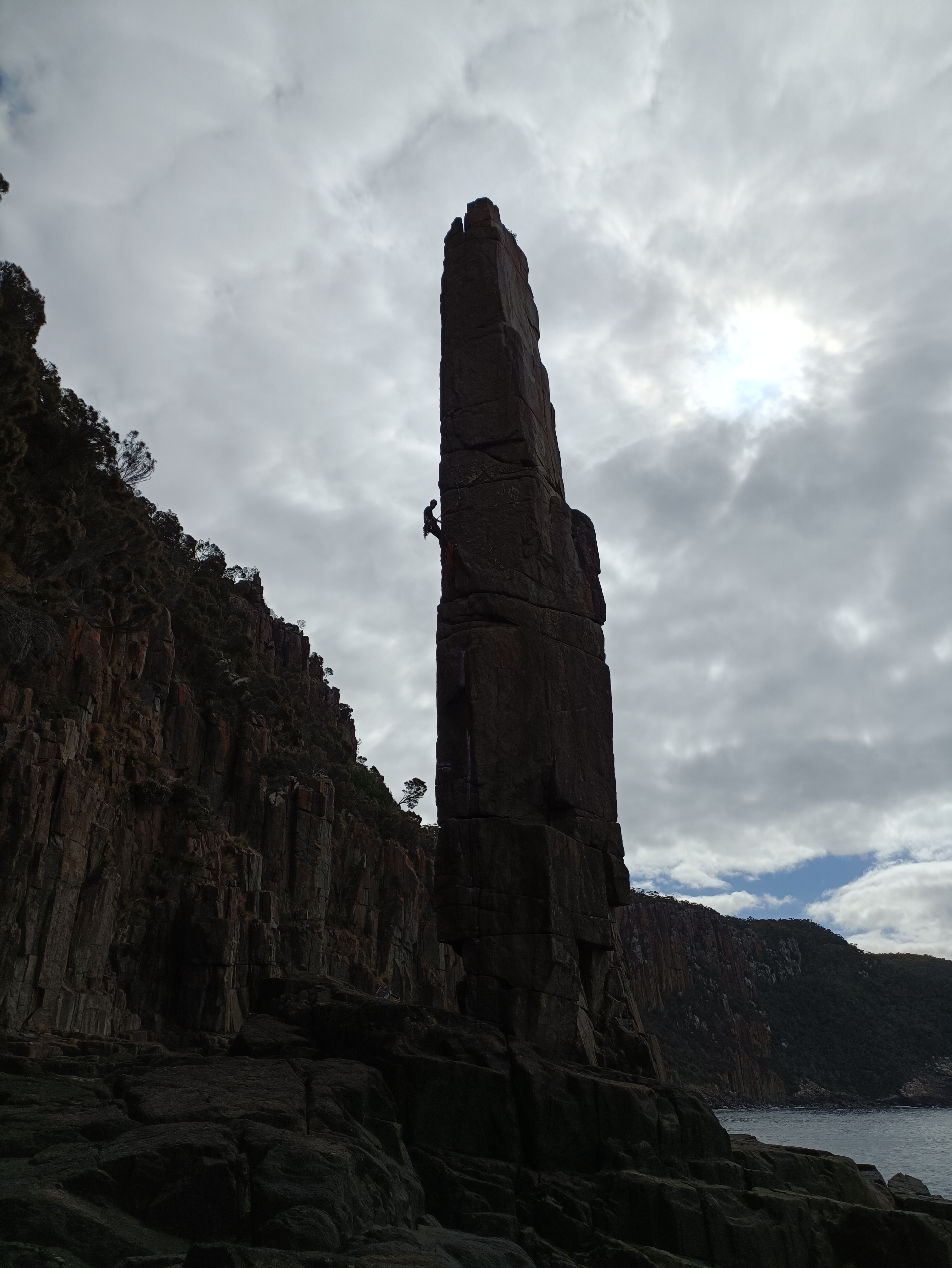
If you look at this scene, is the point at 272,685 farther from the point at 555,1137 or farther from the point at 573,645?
the point at 555,1137

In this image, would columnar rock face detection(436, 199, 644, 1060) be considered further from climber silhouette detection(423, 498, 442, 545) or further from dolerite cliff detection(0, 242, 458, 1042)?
dolerite cliff detection(0, 242, 458, 1042)

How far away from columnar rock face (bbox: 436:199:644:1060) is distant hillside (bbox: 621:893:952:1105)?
320 ft

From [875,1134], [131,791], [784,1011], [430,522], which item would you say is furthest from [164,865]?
[784,1011]

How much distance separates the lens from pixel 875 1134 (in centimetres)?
6894

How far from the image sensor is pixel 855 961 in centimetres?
14150

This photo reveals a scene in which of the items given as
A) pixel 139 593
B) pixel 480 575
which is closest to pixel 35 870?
pixel 139 593

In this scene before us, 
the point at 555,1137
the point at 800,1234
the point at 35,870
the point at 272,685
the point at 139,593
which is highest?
the point at 272,685

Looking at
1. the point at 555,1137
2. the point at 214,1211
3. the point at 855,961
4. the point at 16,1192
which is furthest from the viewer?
the point at 855,961

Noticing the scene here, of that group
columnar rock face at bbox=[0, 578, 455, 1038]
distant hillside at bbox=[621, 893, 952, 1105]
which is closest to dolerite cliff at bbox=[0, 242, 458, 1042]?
columnar rock face at bbox=[0, 578, 455, 1038]

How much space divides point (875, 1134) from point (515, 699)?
68.9 metres

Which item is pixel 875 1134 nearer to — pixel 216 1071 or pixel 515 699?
pixel 515 699

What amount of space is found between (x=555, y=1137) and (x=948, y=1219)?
4843 millimetres

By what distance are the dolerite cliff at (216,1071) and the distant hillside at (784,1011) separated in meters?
82.6

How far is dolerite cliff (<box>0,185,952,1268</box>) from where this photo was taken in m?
6.67
